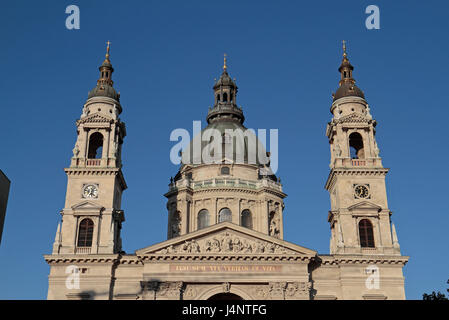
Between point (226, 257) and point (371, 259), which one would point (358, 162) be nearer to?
point (371, 259)

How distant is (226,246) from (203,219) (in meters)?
15.4

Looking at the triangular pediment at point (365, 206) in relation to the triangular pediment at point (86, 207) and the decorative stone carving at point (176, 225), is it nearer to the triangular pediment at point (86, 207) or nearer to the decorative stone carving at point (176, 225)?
the decorative stone carving at point (176, 225)

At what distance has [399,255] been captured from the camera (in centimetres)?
4762

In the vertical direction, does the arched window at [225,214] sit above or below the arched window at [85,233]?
above

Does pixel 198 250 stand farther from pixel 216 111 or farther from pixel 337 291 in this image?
pixel 216 111

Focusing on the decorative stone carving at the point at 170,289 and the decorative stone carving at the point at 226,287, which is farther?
the decorative stone carving at the point at 226,287

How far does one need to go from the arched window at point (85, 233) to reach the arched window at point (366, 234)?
23698mm

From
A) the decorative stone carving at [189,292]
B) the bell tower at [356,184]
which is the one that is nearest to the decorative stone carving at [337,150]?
the bell tower at [356,184]

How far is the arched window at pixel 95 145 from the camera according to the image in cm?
5406

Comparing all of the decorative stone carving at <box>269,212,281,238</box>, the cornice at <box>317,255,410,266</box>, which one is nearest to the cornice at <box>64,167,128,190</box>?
the cornice at <box>317,255,410,266</box>

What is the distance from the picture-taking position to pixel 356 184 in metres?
50.9

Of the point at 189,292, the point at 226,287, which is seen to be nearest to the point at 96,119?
the point at 189,292

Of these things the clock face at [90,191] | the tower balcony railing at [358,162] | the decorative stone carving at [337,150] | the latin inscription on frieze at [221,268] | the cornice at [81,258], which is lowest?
the latin inscription on frieze at [221,268]
